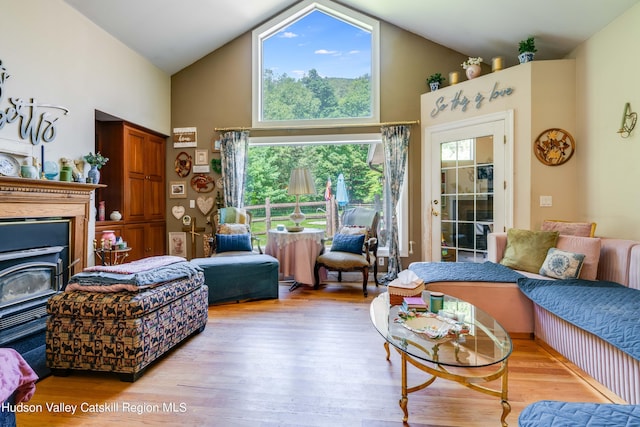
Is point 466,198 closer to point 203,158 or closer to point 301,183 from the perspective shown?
point 301,183

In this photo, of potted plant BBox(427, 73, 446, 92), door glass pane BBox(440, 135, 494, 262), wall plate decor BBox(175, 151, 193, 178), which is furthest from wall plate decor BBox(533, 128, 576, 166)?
wall plate decor BBox(175, 151, 193, 178)

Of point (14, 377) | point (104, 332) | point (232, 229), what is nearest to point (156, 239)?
point (232, 229)

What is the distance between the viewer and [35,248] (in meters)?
2.78

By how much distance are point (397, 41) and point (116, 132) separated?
419 centimetres

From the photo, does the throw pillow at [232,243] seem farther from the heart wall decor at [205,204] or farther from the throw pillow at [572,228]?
the throw pillow at [572,228]

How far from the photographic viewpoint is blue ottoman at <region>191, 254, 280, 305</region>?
341 centimetres

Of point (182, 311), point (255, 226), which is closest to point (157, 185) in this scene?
point (255, 226)

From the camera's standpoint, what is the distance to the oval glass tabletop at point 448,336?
1458 millimetres

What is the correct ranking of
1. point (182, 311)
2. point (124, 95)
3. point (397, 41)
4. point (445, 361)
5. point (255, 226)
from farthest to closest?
point (255, 226)
point (397, 41)
point (124, 95)
point (182, 311)
point (445, 361)

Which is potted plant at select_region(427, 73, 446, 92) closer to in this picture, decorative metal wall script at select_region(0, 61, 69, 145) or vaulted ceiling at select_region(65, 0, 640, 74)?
vaulted ceiling at select_region(65, 0, 640, 74)

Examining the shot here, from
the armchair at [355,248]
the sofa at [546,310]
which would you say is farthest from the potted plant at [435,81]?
the sofa at [546,310]

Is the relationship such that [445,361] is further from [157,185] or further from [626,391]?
[157,185]

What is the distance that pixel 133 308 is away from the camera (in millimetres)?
1960

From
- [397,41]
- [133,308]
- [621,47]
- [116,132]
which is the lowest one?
[133,308]
